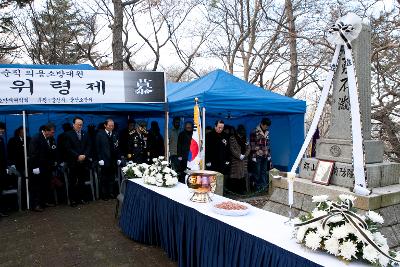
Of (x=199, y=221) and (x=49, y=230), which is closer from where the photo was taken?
(x=199, y=221)

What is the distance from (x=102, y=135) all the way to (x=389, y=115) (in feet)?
21.5

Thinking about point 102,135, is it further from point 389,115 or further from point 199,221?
point 389,115

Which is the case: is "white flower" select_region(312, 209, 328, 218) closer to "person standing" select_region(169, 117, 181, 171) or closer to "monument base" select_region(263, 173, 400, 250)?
"monument base" select_region(263, 173, 400, 250)

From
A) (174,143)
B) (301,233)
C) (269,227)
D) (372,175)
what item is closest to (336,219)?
(301,233)

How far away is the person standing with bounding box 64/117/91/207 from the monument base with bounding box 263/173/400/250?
11.7 ft

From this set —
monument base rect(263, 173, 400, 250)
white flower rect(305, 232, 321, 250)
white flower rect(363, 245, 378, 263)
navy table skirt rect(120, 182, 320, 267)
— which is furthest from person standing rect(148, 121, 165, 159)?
white flower rect(363, 245, 378, 263)

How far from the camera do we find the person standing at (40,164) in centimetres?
556

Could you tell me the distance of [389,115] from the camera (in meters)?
7.87

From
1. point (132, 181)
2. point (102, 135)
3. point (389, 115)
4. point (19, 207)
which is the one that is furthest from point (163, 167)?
point (389, 115)

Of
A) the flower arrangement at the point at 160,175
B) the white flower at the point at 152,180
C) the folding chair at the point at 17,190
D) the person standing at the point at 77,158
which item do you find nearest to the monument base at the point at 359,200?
the flower arrangement at the point at 160,175

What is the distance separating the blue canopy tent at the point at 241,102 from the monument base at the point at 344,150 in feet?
7.09

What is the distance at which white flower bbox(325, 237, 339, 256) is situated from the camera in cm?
179

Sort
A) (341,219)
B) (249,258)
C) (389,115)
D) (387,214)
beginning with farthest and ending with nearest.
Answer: (389,115) → (387,214) → (249,258) → (341,219)

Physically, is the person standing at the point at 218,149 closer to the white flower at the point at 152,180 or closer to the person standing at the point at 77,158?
the person standing at the point at 77,158
